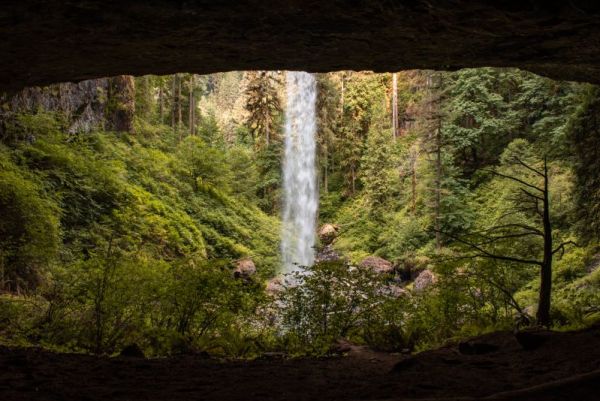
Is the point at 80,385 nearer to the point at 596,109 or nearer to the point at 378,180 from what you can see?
the point at 596,109

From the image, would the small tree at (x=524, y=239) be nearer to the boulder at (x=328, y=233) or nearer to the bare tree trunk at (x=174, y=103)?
the boulder at (x=328, y=233)

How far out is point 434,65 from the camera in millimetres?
6031

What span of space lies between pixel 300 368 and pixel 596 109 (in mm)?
9972

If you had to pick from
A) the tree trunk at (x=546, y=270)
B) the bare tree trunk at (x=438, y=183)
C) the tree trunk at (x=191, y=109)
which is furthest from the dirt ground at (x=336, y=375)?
the tree trunk at (x=191, y=109)

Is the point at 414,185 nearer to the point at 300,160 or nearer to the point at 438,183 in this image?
the point at 438,183

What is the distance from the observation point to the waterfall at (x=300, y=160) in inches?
1384

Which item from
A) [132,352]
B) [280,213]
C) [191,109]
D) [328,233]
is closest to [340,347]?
[132,352]

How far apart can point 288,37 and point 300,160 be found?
3296 cm

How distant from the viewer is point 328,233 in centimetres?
3384

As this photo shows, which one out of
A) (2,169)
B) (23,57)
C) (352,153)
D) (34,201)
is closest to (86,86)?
(2,169)

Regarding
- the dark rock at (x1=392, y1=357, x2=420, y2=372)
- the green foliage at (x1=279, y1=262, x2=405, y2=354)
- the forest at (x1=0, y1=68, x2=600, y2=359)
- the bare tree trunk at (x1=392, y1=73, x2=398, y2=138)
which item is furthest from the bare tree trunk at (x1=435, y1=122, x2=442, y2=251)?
the dark rock at (x1=392, y1=357, x2=420, y2=372)

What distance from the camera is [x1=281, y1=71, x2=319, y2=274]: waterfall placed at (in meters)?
35.2

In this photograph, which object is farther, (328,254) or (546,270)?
(328,254)

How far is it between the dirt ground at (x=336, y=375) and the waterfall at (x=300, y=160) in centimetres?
2738
